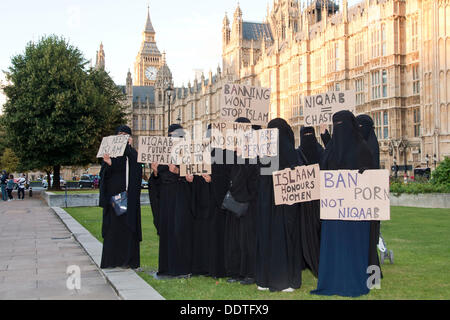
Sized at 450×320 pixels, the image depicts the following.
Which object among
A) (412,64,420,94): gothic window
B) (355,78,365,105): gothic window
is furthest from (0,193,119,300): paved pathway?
(355,78,365,105): gothic window

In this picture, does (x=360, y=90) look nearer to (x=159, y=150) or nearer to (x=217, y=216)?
(x=159, y=150)

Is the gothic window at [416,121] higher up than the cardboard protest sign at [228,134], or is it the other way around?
the gothic window at [416,121]

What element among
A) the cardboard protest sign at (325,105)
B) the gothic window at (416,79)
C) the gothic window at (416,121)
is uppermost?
the gothic window at (416,79)

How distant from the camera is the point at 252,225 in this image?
22.7 ft

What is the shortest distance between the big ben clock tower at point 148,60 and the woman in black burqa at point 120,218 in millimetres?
125963

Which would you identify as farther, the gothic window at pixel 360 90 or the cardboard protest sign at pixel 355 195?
the gothic window at pixel 360 90

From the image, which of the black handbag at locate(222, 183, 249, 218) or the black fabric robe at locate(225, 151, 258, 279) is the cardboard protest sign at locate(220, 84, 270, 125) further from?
the black handbag at locate(222, 183, 249, 218)

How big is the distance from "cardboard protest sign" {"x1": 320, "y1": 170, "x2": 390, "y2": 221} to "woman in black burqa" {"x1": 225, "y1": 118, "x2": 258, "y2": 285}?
1047 mm

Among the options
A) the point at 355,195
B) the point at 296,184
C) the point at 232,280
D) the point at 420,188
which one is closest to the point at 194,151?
the point at 296,184

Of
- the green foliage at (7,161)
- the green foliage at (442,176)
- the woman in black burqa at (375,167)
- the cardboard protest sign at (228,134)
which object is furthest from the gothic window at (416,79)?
the green foliage at (7,161)

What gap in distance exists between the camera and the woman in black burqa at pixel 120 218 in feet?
25.9

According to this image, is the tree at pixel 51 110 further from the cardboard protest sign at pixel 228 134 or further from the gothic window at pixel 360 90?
the cardboard protest sign at pixel 228 134
